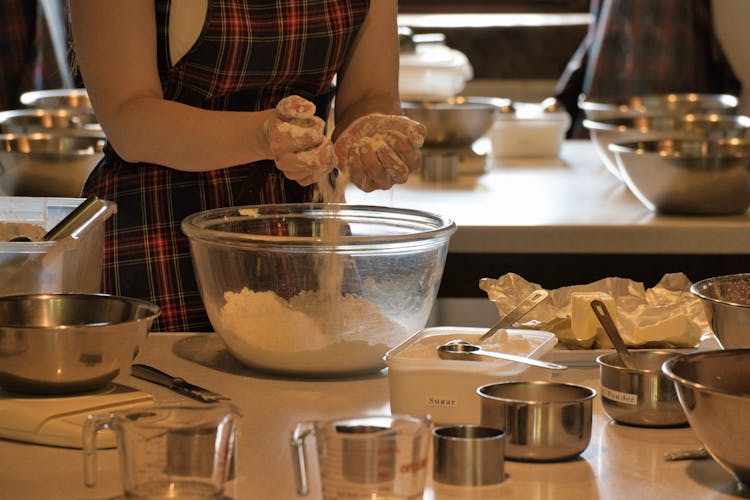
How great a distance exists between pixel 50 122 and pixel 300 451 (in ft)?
7.96

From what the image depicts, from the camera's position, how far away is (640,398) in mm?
1352

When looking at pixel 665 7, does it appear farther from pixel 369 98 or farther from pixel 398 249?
pixel 398 249

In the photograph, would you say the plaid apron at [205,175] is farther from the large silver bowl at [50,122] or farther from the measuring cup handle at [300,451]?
the measuring cup handle at [300,451]

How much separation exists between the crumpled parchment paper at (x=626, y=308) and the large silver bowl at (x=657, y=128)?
1.38 metres

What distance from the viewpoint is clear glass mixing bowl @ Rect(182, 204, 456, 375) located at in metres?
1.53

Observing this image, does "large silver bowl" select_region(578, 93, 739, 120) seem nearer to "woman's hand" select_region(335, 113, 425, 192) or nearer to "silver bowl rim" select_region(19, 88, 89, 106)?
"silver bowl rim" select_region(19, 88, 89, 106)

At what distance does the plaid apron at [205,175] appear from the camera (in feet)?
6.51

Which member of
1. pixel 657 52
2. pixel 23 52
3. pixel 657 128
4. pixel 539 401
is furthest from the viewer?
pixel 657 52

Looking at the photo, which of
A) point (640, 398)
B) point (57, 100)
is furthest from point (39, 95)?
point (640, 398)

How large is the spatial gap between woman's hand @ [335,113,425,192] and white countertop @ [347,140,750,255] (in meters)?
0.51

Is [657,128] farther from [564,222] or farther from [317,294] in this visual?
[317,294]

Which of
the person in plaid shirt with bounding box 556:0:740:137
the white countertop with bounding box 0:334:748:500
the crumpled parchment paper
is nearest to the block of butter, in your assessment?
the crumpled parchment paper

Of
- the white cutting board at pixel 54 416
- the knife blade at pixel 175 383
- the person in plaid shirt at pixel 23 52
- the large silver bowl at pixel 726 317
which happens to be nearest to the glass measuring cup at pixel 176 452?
Result: the white cutting board at pixel 54 416

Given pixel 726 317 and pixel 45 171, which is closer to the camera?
pixel 726 317
